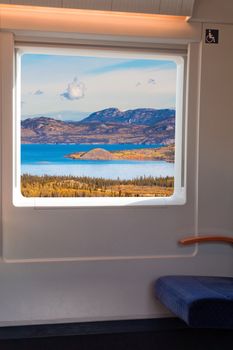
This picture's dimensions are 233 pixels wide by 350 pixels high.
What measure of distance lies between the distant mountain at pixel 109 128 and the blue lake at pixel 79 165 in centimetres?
5

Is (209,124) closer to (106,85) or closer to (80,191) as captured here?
(106,85)

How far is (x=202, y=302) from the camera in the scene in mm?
2510

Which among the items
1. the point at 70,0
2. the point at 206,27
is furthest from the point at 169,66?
the point at 70,0

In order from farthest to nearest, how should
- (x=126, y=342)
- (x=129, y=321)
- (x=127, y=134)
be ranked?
1. (x=127, y=134)
2. (x=129, y=321)
3. (x=126, y=342)

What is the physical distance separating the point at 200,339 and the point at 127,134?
1603mm

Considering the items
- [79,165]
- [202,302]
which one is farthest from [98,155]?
[202,302]

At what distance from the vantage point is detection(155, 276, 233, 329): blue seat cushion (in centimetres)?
250

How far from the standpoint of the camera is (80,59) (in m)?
3.32

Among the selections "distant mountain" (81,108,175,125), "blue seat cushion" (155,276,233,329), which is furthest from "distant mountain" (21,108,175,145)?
"blue seat cushion" (155,276,233,329)

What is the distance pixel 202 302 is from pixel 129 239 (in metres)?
0.89

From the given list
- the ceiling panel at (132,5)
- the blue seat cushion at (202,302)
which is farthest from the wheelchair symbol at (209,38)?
the blue seat cushion at (202,302)

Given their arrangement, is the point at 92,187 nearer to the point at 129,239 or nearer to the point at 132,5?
the point at 129,239

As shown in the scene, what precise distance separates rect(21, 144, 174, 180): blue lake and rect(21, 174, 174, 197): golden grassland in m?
0.04

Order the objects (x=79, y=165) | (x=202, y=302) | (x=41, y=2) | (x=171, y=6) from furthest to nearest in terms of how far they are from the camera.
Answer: (x=79, y=165) → (x=171, y=6) → (x=41, y=2) → (x=202, y=302)
